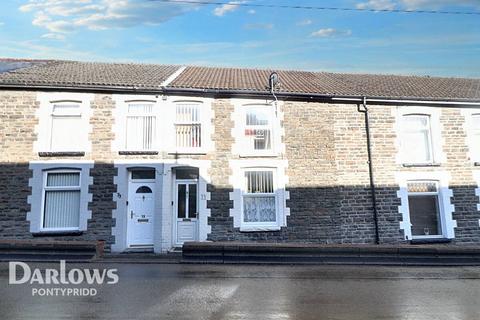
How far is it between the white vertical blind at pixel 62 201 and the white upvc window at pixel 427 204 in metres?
11.8

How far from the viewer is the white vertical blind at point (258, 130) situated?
13.4 m

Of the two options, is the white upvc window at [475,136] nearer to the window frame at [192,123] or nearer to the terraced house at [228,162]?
the terraced house at [228,162]

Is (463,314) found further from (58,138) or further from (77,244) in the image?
(58,138)

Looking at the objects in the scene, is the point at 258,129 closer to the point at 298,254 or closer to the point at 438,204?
the point at 298,254

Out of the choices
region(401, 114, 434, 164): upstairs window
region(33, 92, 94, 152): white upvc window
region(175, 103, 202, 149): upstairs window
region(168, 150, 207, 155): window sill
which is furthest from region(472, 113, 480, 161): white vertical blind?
region(33, 92, 94, 152): white upvc window

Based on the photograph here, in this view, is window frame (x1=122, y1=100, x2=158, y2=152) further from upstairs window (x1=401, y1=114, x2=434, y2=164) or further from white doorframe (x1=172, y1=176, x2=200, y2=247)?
upstairs window (x1=401, y1=114, x2=434, y2=164)

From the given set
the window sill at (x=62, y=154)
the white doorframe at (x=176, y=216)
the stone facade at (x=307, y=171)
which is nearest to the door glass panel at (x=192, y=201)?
the white doorframe at (x=176, y=216)

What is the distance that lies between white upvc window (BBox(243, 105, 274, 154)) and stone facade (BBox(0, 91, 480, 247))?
523 millimetres

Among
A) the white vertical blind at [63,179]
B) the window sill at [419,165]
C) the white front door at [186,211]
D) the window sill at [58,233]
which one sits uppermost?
the window sill at [419,165]

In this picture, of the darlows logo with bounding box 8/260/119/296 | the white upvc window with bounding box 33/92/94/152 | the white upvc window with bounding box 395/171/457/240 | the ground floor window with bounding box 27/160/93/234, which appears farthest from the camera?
the white upvc window with bounding box 395/171/457/240

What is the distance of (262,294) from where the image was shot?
704cm

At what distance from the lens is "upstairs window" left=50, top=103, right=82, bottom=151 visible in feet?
41.3

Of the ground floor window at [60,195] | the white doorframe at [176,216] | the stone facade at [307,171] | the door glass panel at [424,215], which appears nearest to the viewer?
the ground floor window at [60,195]

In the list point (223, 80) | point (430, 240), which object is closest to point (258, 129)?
point (223, 80)
